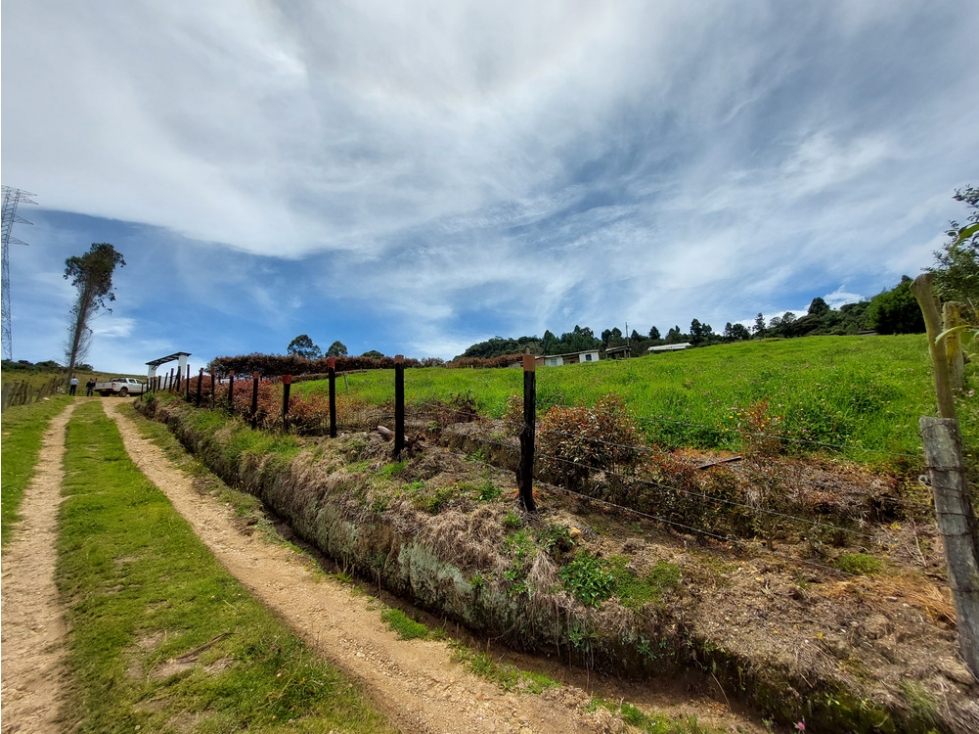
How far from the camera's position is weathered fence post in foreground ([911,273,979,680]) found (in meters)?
2.55

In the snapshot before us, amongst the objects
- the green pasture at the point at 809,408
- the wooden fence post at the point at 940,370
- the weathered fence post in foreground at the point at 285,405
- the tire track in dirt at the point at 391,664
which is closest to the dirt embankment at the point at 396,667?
the tire track in dirt at the point at 391,664

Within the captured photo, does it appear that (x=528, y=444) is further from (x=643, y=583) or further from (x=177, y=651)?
(x=177, y=651)

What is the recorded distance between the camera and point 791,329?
2756 inches

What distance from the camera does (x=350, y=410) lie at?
9523 mm

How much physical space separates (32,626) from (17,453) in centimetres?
984

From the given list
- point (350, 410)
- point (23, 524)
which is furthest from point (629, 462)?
point (23, 524)

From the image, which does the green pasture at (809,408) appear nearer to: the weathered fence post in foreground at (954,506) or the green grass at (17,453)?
the weathered fence post in foreground at (954,506)

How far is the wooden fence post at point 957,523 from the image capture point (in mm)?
2545

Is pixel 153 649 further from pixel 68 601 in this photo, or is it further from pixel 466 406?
pixel 466 406

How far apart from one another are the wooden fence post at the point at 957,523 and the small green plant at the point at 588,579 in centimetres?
229

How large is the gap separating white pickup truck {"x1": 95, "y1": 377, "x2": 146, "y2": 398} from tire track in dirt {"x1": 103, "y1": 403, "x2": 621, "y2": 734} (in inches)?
1397

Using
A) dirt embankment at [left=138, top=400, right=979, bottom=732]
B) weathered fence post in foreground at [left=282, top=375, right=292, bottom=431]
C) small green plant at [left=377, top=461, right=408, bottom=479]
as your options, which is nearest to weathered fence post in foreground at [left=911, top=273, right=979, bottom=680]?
dirt embankment at [left=138, top=400, right=979, bottom=732]

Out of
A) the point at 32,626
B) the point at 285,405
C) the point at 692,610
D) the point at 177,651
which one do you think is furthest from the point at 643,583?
the point at 285,405

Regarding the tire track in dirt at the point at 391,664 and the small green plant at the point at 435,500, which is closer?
the tire track in dirt at the point at 391,664
